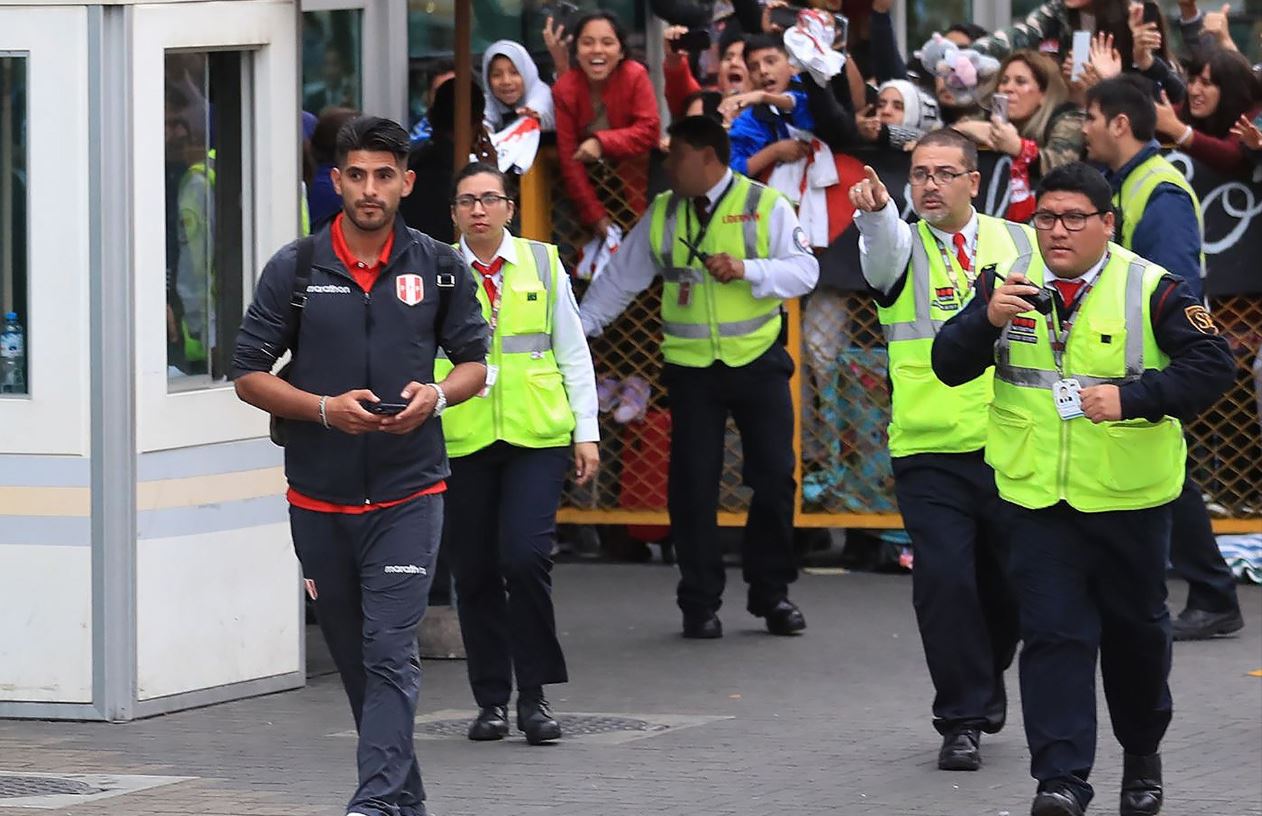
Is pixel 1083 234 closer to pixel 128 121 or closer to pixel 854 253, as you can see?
pixel 128 121

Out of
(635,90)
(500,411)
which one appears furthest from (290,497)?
(635,90)

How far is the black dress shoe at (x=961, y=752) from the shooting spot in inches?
310

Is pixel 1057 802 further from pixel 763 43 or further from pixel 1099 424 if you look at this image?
pixel 763 43

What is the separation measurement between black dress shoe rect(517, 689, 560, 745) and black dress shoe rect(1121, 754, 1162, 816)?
204 cm

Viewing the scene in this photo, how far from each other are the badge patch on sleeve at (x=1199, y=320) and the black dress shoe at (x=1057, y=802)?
130 cm

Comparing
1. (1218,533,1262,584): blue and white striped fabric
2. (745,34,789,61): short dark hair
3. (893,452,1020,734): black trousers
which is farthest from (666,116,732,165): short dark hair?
A: (1218,533,1262,584): blue and white striped fabric

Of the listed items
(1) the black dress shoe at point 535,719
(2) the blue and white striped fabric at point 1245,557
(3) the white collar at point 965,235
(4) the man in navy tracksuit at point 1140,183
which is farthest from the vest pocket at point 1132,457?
(2) the blue and white striped fabric at point 1245,557

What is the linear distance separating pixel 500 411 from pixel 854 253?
4013mm

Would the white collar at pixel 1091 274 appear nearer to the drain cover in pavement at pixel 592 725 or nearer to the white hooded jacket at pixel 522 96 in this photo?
the drain cover in pavement at pixel 592 725

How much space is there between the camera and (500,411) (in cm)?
840

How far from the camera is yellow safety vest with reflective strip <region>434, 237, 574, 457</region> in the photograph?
841 centimetres

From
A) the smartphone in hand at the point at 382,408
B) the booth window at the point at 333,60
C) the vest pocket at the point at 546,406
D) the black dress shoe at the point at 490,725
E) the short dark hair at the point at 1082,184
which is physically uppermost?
the booth window at the point at 333,60

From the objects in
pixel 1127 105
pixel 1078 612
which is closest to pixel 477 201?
pixel 1078 612

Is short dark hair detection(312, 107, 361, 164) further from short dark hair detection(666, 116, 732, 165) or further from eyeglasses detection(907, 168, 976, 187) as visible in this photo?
eyeglasses detection(907, 168, 976, 187)
